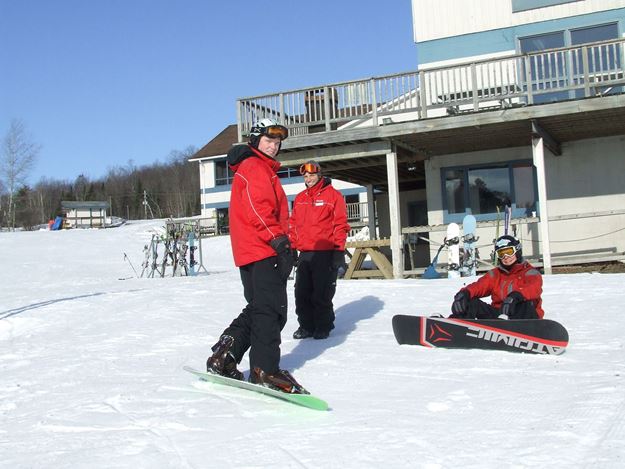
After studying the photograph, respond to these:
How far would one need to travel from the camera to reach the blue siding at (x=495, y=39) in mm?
14766

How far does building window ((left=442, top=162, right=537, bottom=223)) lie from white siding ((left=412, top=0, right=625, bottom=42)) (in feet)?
11.4

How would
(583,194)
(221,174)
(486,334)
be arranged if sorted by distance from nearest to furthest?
(486,334) < (583,194) < (221,174)

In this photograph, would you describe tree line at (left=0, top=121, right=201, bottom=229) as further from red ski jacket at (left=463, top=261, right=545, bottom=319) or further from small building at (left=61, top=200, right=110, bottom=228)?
red ski jacket at (left=463, top=261, right=545, bottom=319)

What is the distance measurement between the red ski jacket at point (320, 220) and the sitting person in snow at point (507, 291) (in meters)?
1.39

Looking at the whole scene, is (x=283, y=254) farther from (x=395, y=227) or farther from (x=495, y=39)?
(x=495, y=39)

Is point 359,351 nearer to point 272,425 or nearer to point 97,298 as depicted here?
point 272,425

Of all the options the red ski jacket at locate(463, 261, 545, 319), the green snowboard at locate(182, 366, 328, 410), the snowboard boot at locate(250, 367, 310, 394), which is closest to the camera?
the green snowboard at locate(182, 366, 328, 410)

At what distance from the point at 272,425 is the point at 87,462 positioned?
3.02 feet

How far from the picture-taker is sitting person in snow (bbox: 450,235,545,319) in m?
5.25

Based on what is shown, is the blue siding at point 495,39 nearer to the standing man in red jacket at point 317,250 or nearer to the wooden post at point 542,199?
the wooden post at point 542,199

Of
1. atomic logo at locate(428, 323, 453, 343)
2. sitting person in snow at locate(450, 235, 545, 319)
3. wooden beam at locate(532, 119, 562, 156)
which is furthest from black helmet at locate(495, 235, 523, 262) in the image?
wooden beam at locate(532, 119, 562, 156)

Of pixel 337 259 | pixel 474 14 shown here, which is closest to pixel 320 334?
pixel 337 259

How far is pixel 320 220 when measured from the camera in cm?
634

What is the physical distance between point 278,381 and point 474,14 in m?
14.2
